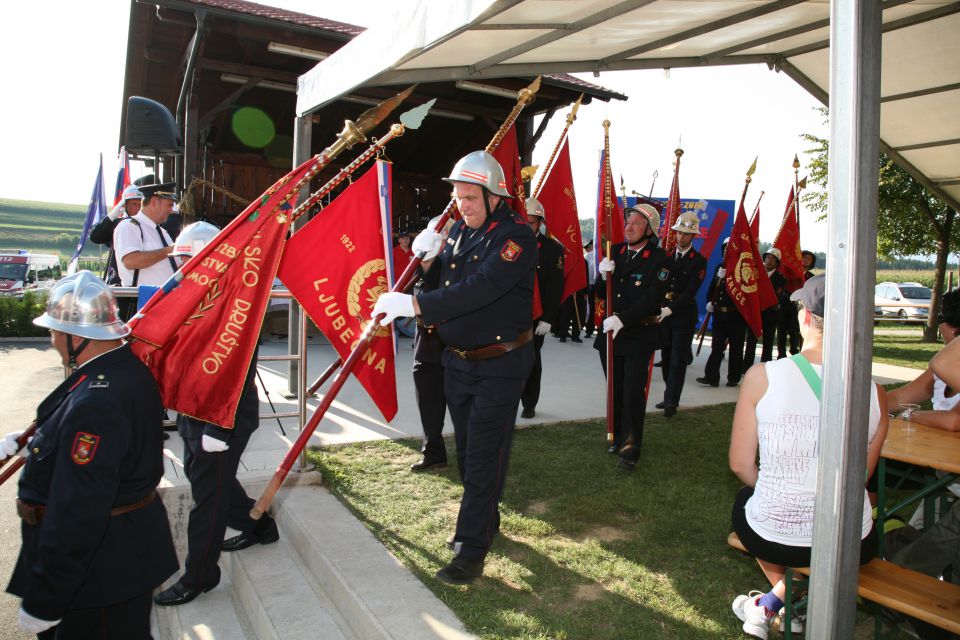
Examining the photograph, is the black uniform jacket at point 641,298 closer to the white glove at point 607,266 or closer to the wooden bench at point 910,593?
the white glove at point 607,266

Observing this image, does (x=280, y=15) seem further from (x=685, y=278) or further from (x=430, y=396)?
(x=430, y=396)

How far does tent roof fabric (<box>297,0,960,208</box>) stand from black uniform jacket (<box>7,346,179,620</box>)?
2134 mm

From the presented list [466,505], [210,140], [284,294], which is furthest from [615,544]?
[210,140]

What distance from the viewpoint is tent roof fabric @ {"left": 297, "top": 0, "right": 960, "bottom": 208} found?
3.86 m

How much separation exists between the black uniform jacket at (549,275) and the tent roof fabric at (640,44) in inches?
69.8

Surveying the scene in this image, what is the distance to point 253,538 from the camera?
428 cm

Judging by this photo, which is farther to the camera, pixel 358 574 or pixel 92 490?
pixel 358 574

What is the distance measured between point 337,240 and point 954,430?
11.9ft

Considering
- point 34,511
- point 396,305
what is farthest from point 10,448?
point 396,305

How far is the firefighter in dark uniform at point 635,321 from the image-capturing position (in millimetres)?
5543

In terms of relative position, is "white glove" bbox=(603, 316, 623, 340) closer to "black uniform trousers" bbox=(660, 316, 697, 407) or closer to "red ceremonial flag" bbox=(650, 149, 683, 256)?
"black uniform trousers" bbox=(660, 316, 697, 407)

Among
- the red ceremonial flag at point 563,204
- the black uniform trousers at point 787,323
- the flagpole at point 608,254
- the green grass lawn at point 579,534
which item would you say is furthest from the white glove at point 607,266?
the black uniform trousers at point 787,323

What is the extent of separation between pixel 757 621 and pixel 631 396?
251 cm

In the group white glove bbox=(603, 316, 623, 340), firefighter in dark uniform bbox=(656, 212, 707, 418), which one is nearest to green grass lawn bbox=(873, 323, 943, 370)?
firefighter in dark uniform bbox=(656, 212, 707, 418)
